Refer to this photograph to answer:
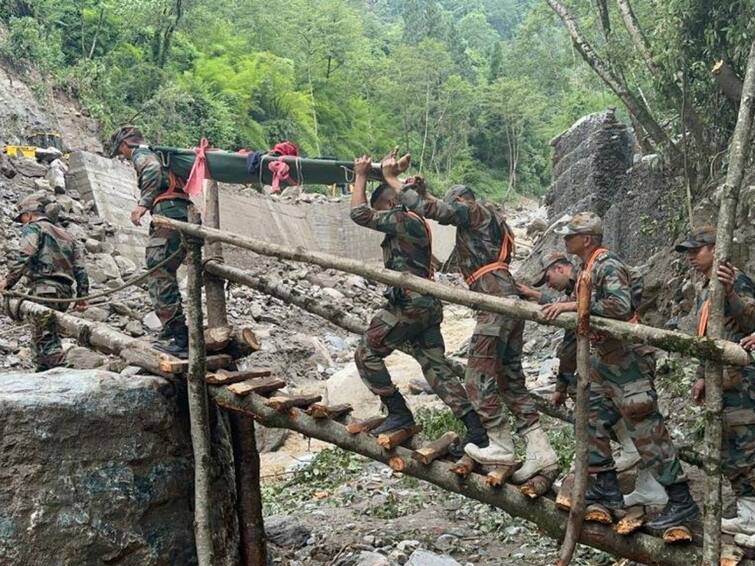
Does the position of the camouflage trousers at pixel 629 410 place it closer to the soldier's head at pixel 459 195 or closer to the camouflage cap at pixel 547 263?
the camouflage cap at pixel 547 263

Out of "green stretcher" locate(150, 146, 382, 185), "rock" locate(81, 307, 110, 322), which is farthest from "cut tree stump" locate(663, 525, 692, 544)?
"rock" locate(81, 307, 110, 322)

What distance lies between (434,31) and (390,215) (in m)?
46.2

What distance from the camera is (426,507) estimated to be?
6258mm

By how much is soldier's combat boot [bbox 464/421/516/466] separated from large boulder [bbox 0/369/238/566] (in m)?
1.78

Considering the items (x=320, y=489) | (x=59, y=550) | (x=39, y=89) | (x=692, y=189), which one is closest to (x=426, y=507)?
(x=320, y=489)

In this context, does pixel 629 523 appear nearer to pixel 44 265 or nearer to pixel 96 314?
pixel 44 265

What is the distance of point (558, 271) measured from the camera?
4.02 m

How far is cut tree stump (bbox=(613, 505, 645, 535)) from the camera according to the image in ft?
10.4

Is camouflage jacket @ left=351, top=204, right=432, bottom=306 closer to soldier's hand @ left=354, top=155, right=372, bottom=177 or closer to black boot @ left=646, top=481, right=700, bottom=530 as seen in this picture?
soldier's hand @ left=354, top=155, right=372, bottom=177

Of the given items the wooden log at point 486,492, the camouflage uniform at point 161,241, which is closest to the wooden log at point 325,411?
the wooden log at point 486,492

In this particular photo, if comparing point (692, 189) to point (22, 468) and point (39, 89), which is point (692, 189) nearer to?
point (22, 468)

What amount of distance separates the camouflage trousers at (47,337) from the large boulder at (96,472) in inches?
78.4

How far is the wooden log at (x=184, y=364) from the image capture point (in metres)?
4.47

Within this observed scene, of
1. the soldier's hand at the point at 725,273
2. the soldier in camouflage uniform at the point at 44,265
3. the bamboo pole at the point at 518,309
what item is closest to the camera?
the bamboo pole at the point at 518,309
